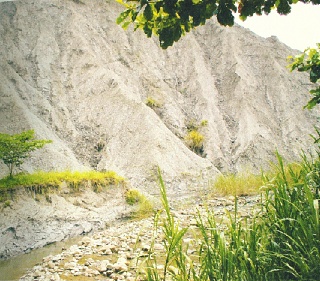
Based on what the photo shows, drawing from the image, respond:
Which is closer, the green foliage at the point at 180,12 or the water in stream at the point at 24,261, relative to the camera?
the green foliage at the point at 180,12

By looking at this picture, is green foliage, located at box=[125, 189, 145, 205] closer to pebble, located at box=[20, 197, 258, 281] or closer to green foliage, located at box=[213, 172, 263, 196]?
green foliage, located at box=[213, 172, 263, 196]

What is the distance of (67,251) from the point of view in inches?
334

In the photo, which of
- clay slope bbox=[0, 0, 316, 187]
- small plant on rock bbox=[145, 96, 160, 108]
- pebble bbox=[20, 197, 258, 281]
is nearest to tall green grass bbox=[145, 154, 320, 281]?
pebble bbox=[20, 197, 258, 281]

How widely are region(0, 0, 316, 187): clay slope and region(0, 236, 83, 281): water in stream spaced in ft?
24.5

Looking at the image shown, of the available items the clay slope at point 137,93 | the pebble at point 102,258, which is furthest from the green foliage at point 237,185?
the pebble at point 102,258

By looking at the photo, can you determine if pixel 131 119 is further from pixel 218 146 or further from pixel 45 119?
pixel 218 146

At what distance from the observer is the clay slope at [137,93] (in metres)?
22.5

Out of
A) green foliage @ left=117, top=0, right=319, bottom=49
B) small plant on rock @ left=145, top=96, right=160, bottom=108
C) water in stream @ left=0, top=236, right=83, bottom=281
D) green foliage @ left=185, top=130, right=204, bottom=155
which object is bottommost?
water in stream @ left=0, top=236, right=83, bottom=281

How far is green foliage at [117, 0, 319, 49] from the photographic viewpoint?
7.94 ft

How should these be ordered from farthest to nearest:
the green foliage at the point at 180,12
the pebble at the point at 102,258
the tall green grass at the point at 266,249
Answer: the pebble at the point at 102,258 < the tall green grass at the point at 266,249 < the green foliage at the point at 180,12

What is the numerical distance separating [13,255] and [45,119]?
1726 centimetres

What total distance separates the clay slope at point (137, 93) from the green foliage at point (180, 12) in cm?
1472

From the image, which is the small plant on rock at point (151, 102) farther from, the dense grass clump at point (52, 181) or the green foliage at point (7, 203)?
the green foliage at point (7, 203)

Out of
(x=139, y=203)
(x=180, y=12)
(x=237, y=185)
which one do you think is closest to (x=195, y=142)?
(x=237, y=185)
